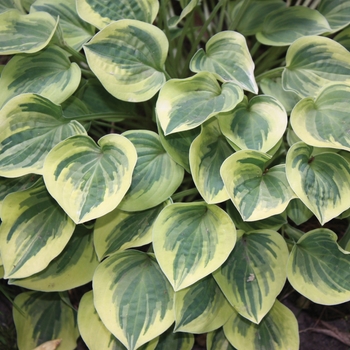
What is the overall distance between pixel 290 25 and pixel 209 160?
48 cm

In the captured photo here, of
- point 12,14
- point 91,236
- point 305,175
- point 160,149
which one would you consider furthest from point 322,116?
point 12,14

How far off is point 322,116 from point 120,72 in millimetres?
429

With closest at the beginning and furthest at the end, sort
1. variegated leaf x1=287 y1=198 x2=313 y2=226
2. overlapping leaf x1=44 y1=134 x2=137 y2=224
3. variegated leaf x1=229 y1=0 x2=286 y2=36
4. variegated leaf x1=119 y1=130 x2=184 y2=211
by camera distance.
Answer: overlapping leaf x1=44 y1=134 x2=137 y2=224 < variegated leaf x1=119 y1=130 x2=184 y2=211 < variegated leaf x1=287 y1=198 x2=313 y2=226 < variegated leaf x1=229 y1=0 x2=286 y2=36

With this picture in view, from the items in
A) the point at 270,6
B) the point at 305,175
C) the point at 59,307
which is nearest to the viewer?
the point at 305,175

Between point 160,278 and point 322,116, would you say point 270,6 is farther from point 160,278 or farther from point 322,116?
point 160,278

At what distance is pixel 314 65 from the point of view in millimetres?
1052


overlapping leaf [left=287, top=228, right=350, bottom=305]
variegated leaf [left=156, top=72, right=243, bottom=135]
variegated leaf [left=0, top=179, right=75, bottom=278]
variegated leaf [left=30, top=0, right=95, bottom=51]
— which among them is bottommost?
overlapping leaf [left=287, top=228, right=350, bottom=305]

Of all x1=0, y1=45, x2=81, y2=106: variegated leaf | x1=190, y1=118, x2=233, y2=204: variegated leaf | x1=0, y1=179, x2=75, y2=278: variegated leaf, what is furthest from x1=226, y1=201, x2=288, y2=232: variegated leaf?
x1=0, y1=45, x2=81, y2=106: variegated leaf

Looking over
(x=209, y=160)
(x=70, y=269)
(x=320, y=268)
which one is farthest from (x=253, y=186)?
(x=70, y=269)

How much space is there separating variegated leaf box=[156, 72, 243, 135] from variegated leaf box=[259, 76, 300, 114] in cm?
23

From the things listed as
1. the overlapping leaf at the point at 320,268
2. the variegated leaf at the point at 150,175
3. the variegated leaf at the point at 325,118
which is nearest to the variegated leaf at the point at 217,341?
the overlapping leaf at the point at 320,268

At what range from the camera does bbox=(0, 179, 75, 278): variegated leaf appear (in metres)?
0.93

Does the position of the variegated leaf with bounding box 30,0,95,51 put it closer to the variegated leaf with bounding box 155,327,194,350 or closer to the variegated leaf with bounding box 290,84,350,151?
the variegated leaf with bounding box 290,84,350,151

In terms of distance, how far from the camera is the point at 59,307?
1.16 meters
